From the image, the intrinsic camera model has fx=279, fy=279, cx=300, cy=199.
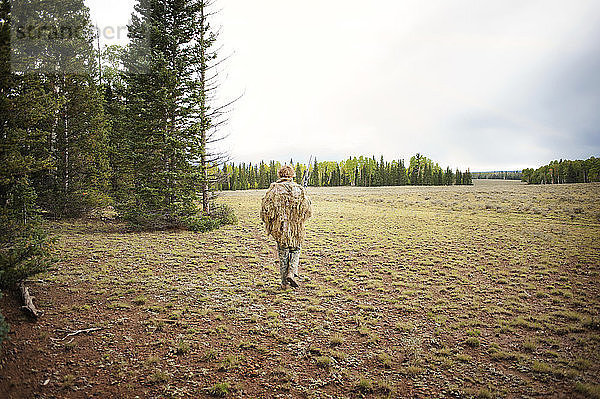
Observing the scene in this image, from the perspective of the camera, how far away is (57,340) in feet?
14.2

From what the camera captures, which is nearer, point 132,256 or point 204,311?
point 204,311

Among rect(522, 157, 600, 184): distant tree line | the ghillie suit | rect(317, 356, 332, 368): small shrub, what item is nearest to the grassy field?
rect(317, 356, 332, 368): small shrub

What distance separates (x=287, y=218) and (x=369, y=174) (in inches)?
3063

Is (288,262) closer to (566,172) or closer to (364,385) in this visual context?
(364,385)

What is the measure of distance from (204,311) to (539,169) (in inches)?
2413

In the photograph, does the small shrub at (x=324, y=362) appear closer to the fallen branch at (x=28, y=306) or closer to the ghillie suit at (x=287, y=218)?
the ghillie suit at (x=287, y=218)

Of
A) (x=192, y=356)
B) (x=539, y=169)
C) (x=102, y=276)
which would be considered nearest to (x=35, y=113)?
(x=102, y=276)

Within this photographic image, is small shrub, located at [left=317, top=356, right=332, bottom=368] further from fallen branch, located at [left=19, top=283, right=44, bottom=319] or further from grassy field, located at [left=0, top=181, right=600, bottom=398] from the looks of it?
fallen branch, located at [left=19, top=283, right=44, bottom=319]

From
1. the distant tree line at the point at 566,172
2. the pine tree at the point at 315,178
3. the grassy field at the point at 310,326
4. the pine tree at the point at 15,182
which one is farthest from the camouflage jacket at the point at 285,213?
the pine tree at the point at 315,178

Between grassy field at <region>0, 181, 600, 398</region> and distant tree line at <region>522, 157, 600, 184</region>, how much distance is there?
1230 inches

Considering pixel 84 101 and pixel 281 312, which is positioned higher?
pixel 84 101

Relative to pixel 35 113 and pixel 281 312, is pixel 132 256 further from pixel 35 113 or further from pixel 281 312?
pixel 281 312

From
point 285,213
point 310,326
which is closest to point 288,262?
point 285,213

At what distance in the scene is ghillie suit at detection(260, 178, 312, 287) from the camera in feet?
22.3
